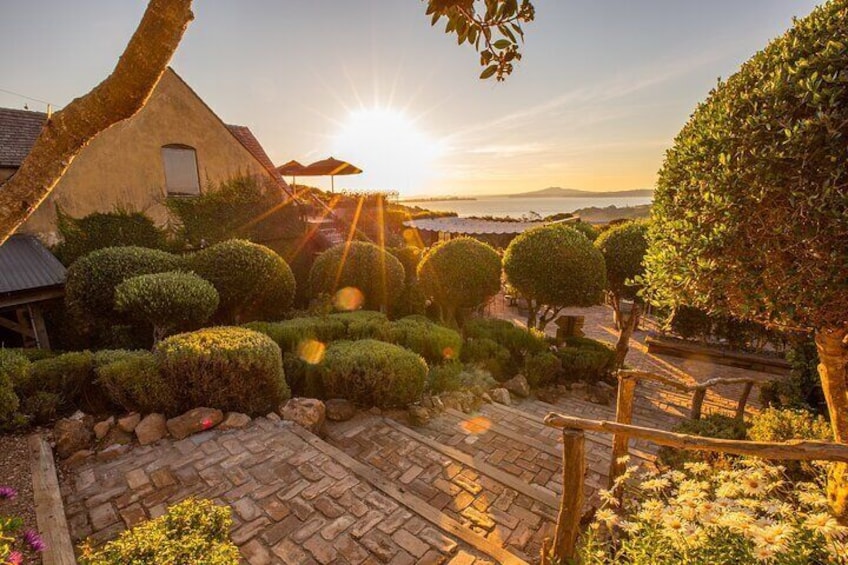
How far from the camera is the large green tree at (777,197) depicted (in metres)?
2.81

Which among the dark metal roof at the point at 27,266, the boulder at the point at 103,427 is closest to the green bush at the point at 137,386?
the boulder at the point at 103,427

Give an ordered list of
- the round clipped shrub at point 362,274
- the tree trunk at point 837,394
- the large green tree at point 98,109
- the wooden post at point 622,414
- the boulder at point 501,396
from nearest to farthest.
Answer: the large green tree at point 98,109, the tree trunk at point 837,394, the wooden post at point 622,414, the boulder at point 501,396, the round clipped shrub at point 362,274

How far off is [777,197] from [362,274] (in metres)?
11.0

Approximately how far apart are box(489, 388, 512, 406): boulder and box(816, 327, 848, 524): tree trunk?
5.48 m

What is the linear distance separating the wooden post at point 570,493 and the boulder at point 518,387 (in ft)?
21.8

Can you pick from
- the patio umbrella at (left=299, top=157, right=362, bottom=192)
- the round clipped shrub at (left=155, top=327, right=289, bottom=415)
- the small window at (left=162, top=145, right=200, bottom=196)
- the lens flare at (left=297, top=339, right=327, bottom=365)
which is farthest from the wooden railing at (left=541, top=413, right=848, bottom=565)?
the patio umbrella at (left=299, top=157, right=362, bottom=192)

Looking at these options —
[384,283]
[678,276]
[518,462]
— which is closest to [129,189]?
[384,283]

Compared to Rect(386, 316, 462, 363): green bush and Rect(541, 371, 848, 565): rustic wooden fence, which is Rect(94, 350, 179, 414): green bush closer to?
Rect(386, 316, 462, 363): green bush

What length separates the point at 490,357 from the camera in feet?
35.2

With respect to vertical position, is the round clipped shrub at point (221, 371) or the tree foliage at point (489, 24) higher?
the tree foliage at point (489, 24)

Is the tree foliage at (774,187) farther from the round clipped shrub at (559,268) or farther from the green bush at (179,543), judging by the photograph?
the round clipped shrub at (559,268)

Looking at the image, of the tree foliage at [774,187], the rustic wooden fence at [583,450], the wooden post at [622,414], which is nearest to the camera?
the rustic wooden fence at [583,450]

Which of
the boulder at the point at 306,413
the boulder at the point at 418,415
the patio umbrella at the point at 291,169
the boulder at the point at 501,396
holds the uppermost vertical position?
the patio umbrella at the point at 291,169

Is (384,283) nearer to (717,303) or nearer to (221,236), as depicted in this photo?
(221,236)
